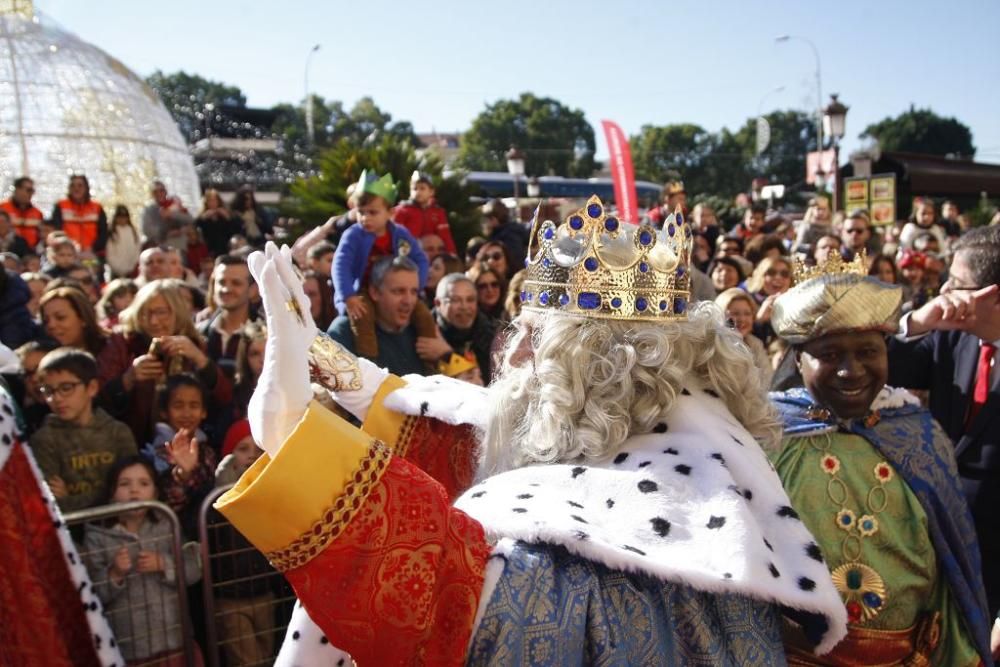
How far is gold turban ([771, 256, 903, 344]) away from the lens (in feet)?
9.12

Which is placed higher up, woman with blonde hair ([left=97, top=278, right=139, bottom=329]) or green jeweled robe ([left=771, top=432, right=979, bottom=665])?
woman with blonde hair ([left=97, top=278, right=139, bottom=329])

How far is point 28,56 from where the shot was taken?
51.7 ft

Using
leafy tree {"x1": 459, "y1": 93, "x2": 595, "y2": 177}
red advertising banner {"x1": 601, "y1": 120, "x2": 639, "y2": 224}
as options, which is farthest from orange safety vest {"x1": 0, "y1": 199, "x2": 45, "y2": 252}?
leafy tree {"x1": 459, "y1": 93, "x2": 595, "y2": 177}

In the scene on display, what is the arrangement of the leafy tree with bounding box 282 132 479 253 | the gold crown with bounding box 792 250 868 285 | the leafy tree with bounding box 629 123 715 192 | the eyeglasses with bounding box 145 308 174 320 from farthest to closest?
the leafy tree with bounding box 629 123 715 192 → the leafy tree with bounding box 282 132 479 253 → the eyeglasses with bounding box 145 308 174 320 → the gold crown with bounding box 792 250 868 285

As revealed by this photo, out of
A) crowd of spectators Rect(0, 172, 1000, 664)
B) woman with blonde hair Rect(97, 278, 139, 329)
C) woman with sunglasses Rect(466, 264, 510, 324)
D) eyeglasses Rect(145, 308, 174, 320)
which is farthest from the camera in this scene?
woman with sunglasses Rect(466, 264, 510, 324)

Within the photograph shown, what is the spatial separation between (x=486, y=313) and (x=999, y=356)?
4.03 m

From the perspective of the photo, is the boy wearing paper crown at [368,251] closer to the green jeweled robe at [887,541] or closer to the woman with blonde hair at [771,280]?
the woman with blonde hair at [771,280]

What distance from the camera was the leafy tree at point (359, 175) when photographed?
11398 millimetres

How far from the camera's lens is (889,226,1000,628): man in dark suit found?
3.44 m

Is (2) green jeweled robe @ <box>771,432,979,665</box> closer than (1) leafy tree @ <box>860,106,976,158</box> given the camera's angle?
Yes

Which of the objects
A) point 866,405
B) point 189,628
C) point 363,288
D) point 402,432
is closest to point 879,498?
point 866,405

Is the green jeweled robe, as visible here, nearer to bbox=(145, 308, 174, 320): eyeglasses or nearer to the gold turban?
the gold turban

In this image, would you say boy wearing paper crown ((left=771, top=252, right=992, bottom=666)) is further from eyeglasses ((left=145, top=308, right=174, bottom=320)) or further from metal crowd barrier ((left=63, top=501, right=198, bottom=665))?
eyeglasses ((left=145, top=308, right=174, bottom=320))

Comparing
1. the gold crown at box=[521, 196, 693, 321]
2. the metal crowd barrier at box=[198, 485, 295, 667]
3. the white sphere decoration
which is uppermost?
the white sphere decoration
